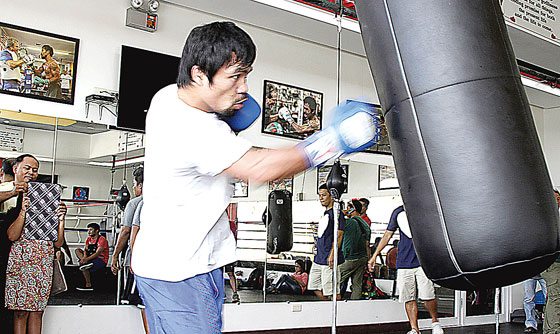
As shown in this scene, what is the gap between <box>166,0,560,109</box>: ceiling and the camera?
5547mm

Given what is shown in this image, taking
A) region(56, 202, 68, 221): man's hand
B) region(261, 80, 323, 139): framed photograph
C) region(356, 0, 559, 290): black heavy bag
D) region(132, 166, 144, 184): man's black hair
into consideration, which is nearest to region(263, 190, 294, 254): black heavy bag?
region(261, 80, 323, 139): framed photograph

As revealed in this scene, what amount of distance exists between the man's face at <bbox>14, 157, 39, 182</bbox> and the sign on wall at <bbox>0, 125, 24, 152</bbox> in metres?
0.22

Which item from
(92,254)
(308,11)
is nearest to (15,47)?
(92,254)

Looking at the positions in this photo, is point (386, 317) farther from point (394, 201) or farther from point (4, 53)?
point (4, 53)

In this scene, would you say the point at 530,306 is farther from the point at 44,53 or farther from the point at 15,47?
the point at 15,47

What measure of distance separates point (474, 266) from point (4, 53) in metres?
4.06

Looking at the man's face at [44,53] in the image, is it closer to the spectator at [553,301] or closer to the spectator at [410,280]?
the spectator at [410,280]

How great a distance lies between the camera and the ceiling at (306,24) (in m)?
5.55

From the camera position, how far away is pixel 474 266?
89.6 inches

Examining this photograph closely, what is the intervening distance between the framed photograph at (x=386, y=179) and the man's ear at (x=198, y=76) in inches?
221

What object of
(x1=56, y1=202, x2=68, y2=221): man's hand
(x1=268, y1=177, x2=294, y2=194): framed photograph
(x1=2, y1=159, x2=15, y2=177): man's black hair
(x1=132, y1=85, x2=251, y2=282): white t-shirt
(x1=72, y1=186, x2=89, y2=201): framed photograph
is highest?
(x1=268, y1=177, x2=294, y2=194): framed photograph

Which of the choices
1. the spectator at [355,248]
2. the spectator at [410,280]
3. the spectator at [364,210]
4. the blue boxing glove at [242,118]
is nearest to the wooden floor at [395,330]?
the spectator at [355,248]

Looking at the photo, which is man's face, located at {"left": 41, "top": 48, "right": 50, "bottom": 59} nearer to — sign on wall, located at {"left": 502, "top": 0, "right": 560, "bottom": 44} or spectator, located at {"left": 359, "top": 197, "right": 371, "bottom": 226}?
spectator, located at {"left": 359, "top": 197, "right": 371, "bottom": 226}

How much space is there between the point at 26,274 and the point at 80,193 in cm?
91
